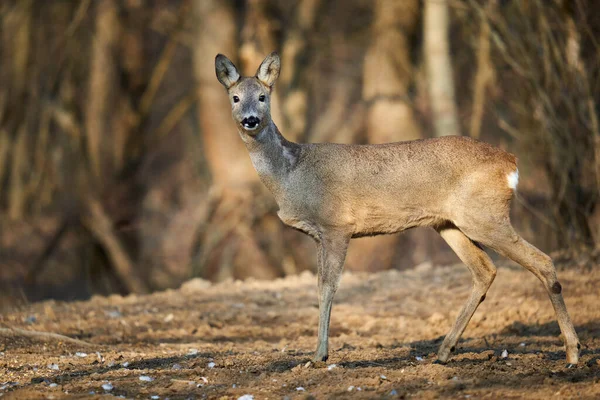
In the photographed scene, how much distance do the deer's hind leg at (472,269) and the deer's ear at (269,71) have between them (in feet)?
6.45

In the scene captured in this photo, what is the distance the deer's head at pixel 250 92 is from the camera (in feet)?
25.7

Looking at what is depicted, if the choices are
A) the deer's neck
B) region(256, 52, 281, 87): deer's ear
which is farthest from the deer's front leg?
region(256, 52, 281, 87): deer's ear

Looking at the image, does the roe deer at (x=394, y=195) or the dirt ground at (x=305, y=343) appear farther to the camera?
the roe deer at (x=394, y=195)

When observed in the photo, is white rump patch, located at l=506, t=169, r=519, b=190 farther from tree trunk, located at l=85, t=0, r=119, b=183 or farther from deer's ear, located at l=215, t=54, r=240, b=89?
tree trunk, located at l=85, t=0, r=119, b=183

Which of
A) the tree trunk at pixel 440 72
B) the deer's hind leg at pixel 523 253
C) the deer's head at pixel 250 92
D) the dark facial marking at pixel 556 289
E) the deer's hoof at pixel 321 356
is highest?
the tree trunk at pixel 440 72

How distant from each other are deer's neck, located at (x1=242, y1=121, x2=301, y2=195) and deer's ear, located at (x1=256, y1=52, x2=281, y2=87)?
1.50 ft

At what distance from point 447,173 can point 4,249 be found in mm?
15165

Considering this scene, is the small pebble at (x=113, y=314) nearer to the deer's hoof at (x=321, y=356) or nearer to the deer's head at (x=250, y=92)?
the deer's head at (x=250, y=92)

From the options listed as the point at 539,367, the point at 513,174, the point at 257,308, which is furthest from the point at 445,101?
the point at 539,367

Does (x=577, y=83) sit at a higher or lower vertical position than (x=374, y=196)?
higher

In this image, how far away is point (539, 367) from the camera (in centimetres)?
692

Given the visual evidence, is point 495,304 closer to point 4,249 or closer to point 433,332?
point 433,332

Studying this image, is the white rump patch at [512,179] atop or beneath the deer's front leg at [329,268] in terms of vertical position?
atop

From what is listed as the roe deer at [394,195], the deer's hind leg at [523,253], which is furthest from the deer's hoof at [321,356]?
the deer's hind leg at [523,253]
